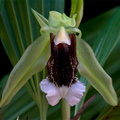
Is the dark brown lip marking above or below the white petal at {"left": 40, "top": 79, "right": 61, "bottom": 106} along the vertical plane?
above

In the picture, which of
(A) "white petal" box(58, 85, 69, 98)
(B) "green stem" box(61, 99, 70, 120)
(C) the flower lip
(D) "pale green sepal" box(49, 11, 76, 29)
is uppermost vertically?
(D) "pale green sepal" box(49, 11, 76, 29)

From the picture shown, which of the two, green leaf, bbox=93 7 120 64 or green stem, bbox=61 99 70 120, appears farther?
green leaf, bbox=93 7 120 64

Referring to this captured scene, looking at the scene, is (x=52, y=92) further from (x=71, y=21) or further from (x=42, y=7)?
(x=42, y=7)

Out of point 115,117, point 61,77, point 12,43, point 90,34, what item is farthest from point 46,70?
point 90,34

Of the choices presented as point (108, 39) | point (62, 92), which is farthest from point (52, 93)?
point (108, 39)

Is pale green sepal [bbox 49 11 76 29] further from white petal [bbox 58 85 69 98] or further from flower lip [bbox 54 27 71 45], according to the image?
white petal [bbox 58 85 69 98]

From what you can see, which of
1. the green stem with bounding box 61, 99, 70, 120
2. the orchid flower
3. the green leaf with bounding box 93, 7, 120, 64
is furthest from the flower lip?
the green leaf with bounding box 93, 7, 120, 64
